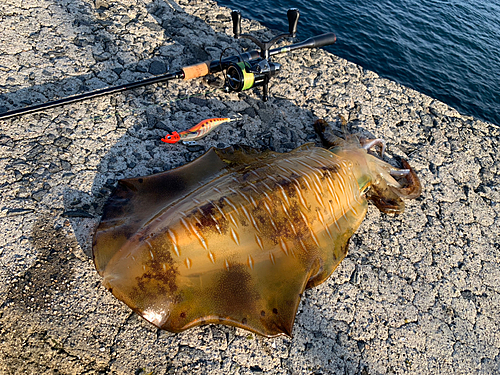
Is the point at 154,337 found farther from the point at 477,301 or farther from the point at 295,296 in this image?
the point at 477,301

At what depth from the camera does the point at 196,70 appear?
546cm

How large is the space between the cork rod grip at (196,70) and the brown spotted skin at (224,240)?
6.28 feet

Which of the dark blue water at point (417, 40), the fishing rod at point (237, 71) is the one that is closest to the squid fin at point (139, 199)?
the fishing rod at point (237, 71)

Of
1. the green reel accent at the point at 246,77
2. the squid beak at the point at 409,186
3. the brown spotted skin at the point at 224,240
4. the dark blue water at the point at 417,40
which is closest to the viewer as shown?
the brown spotted skin at the point at 224,240

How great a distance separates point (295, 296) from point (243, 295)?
0.53m

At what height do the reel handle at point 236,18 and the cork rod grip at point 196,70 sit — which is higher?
the reel handle at point 236,18

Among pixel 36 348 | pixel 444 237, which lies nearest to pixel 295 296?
pixel 36 348

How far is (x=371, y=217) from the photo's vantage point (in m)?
4.63

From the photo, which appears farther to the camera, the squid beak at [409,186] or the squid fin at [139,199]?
the squid beak at [409,186]

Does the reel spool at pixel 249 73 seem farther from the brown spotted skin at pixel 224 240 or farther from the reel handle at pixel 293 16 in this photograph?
the brown spotted skin at pixel 224 240

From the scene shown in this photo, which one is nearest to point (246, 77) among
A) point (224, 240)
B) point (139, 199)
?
point (139, 199)

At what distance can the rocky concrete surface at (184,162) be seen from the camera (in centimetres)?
323

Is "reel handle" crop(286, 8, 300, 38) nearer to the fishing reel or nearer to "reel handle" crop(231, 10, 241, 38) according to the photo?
the fishing reel

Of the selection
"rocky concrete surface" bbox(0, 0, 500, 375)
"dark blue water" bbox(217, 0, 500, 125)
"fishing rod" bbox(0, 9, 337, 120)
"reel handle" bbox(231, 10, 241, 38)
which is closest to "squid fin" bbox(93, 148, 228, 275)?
"rocky concrete surface" bbox(0, 0, 500, 375)
